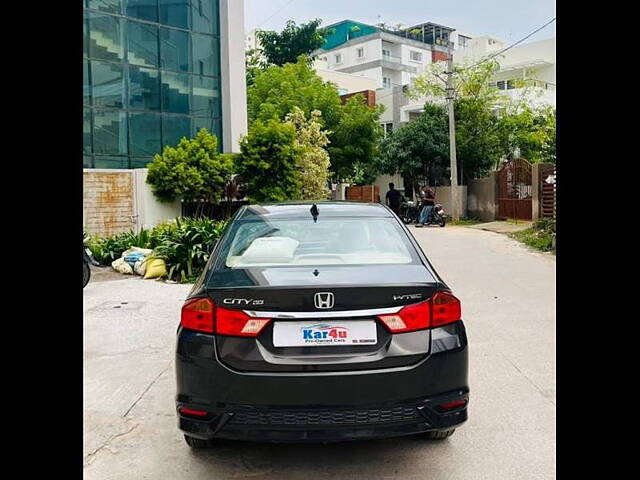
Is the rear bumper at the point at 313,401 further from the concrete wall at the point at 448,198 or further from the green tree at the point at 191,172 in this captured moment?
the concrete wall at the point at 448,198

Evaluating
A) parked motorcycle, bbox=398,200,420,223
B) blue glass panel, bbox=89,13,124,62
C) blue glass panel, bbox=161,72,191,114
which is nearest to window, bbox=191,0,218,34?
blue glass panel, bbox=161,72,191,114

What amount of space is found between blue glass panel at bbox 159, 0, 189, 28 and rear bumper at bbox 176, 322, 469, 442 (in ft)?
52.4

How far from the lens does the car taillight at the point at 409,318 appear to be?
9.62 ft

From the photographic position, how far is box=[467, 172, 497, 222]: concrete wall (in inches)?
822

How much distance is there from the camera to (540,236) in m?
14.1

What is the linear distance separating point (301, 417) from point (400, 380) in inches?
19.9

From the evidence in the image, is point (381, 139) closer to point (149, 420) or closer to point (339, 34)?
point (149, 420)

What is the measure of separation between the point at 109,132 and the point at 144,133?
1.00 metres

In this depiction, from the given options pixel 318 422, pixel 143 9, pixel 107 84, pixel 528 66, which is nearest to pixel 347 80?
pixel 528 66

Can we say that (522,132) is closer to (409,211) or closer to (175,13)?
(409,211)

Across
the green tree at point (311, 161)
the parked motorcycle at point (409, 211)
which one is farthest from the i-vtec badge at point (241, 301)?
the parked motorcycle at point (409, 211)

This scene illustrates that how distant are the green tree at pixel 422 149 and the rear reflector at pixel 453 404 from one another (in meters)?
20.8
